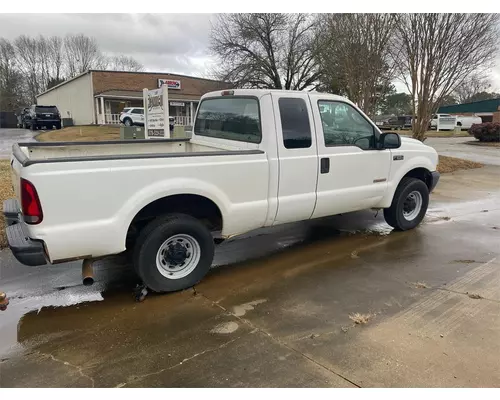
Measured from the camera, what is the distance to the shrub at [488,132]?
85.0 ft

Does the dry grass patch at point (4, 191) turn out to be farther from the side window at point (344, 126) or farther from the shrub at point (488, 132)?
the shrub at point (488, 132)

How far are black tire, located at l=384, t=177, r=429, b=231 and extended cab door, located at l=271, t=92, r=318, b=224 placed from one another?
1714 mm

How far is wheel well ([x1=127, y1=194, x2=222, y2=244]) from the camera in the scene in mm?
3863

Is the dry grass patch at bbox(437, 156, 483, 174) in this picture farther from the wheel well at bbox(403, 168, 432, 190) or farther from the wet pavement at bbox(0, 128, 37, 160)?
the wet pavement at bbox(0, 128, 37, 160)

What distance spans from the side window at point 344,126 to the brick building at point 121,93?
3304 cm

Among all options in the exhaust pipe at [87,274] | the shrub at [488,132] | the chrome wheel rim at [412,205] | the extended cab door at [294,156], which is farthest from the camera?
the shrub at [488,132]

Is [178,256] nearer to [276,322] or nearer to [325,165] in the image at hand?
[276,322]

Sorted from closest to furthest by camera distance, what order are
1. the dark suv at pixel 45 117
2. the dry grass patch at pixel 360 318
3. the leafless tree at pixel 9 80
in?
the dry grass patch at pixel 360 318, the dark suv at pixel 45 117, the leafless tree at pixel 9 80

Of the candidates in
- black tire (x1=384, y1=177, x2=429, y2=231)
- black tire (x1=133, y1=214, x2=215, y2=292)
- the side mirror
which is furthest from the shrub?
black tire (x1=133, y1=214, x2=215, y2=292)

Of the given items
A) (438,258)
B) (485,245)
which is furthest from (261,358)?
(485,245)

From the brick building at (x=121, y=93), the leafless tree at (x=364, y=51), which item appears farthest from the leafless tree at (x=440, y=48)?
the brick building at (x=121, y=93)

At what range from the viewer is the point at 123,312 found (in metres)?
3.60

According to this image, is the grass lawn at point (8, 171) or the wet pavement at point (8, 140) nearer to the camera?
the grass lawn at point (8, 171)
